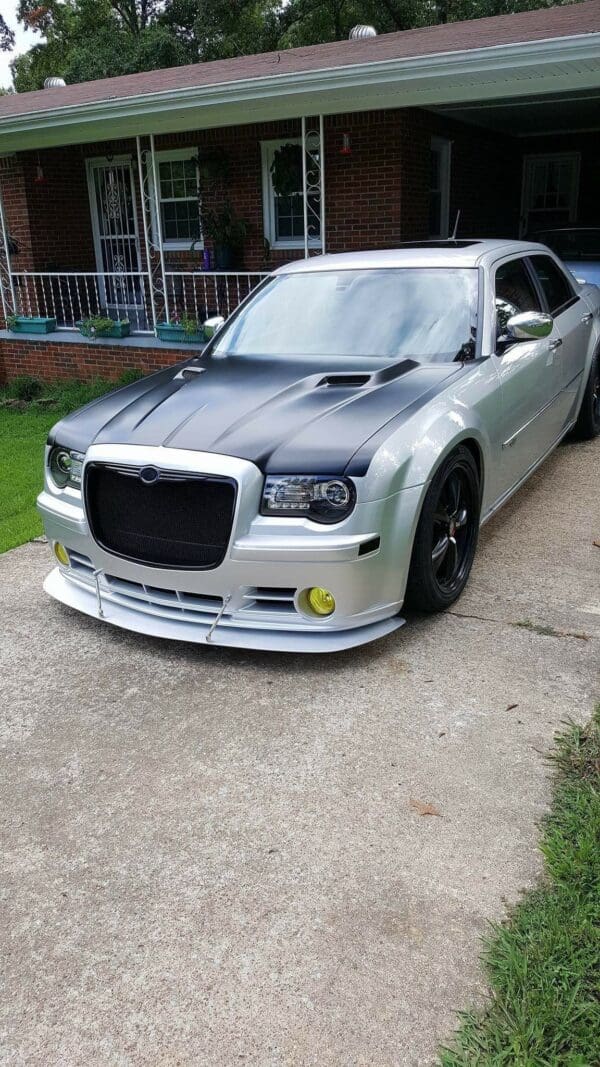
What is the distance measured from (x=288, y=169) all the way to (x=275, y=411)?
344 inches

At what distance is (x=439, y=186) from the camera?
11.9m

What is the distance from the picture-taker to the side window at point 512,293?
4766 mm

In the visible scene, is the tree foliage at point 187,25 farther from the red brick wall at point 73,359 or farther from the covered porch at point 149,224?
the red brick wall at point 73,359

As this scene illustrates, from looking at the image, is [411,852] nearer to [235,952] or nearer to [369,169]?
[235,952]

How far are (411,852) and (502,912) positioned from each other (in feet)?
1.08

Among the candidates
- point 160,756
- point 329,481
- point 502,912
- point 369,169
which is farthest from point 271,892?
point 369,169

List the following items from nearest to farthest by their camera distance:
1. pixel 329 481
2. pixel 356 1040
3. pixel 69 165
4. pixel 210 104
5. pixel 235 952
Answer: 1. pixel 356 1040
2. pixel 235 952
3. pixel 329 481
4. pixel 210 104
5. pixel 69 165

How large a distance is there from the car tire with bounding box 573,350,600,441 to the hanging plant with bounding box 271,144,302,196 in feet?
20.2

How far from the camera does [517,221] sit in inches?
583

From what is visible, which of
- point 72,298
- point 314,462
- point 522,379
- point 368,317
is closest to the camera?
point 314,462

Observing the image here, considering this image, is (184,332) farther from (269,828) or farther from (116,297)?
(269,828)

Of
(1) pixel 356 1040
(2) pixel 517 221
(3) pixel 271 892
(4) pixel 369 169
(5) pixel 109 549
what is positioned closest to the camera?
(1) pixel 356 1040

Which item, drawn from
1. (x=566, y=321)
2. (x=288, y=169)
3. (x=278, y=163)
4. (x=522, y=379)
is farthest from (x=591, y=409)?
(x=278, y=163)

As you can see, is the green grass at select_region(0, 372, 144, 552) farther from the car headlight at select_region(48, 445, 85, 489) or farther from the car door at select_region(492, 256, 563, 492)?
the car door at select_region(492, 256, 563, 492)
